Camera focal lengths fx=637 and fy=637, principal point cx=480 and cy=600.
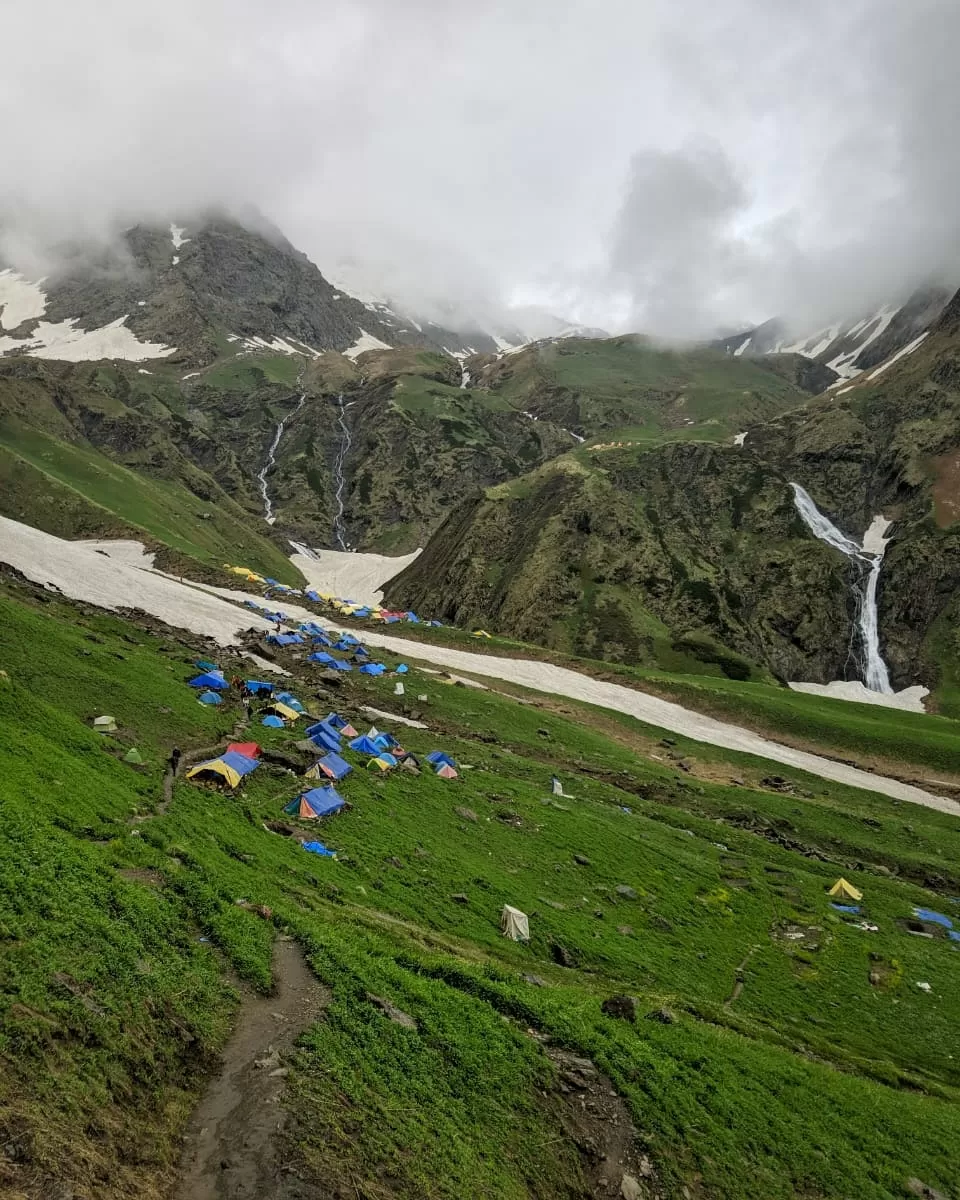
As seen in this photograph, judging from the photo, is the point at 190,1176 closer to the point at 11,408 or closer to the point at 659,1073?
the point at 659,1073

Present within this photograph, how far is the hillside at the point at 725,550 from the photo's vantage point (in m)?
124

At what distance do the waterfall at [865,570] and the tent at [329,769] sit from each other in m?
120

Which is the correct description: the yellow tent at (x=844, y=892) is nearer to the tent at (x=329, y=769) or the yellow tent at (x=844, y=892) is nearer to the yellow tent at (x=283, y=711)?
the tent at (x=329, y=769)

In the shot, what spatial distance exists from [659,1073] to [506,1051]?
188 inches

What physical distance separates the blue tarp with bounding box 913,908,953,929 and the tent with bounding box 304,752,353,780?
110 ft

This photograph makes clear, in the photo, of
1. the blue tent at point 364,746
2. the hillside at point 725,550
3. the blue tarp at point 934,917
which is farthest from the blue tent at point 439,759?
the hillside at point 725,550

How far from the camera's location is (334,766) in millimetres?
34875

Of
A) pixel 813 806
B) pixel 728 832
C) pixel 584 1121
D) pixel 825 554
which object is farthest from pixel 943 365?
pixel 584 1121

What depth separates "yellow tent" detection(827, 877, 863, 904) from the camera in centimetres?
3719

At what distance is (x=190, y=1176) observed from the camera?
10523mm

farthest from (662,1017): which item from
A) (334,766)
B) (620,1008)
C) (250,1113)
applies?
(334,766)

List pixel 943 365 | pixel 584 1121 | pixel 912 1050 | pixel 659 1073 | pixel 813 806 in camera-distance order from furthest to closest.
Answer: pixel 943 365 < pixel 813 806 < pixel 912 1050 < pixel 659 1073 < pixel 584 1121

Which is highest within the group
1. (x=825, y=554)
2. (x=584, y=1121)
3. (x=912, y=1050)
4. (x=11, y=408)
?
(x=825, y=554)

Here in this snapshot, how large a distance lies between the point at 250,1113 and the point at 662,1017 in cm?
1398
